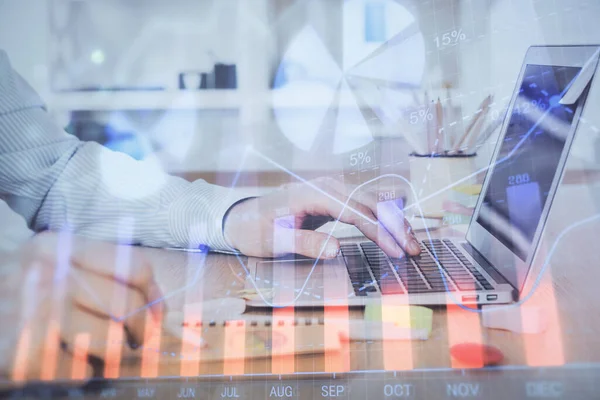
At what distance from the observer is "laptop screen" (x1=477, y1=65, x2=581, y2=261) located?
0.50 metres

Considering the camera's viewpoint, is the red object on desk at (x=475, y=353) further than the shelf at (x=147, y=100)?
No

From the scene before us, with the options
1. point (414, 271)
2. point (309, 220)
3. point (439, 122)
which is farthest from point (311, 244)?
point (439, 122)

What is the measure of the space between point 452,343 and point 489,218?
0.16m

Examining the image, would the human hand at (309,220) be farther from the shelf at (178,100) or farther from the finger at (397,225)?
the shelf at (178,100)

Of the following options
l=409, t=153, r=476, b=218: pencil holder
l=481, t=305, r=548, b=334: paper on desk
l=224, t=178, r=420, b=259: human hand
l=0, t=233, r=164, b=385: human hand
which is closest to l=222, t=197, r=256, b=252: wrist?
l=224, t=178, r=420, b=259: human hand

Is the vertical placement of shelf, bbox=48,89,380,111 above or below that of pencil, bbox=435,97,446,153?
above

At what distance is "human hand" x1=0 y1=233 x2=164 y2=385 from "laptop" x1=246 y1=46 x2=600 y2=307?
15cm

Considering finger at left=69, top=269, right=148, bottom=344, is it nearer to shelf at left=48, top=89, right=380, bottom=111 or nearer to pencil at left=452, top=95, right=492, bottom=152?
shelf at left=48, top=89, right=380, bottom=111

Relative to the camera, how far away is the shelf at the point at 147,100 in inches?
24.2

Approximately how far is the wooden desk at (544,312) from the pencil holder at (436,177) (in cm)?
4

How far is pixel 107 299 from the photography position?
0.56 metres

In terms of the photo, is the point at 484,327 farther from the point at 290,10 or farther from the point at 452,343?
the point at 290,10

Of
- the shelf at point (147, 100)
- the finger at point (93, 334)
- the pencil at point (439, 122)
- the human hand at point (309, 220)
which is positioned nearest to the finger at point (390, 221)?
the human hand at point (309, 220)
